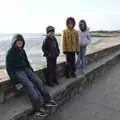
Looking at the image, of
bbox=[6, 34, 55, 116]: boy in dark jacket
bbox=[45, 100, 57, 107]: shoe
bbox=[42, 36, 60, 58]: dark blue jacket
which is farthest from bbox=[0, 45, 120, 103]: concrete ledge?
bbox=[45, 100, 57, 107]: shoe

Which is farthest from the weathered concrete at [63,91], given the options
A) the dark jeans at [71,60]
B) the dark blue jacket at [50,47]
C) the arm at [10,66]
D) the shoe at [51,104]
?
the dark blue jacket at [50,47]

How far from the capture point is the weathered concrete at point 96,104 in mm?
7984

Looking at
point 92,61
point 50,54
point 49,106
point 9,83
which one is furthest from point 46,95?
point 92,61

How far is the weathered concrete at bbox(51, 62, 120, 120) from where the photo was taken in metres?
7.98

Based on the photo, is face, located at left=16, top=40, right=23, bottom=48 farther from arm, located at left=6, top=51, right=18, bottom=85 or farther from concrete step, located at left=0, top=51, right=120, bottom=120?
concrete step, located at left=0, top=51, right=120, bottom=120

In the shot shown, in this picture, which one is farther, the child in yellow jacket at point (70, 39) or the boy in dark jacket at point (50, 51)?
the child in yellow jacket at point (70, 39)

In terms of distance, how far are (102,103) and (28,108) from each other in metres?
2.63

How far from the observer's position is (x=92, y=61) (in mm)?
13867

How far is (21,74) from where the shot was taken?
24.0 ft

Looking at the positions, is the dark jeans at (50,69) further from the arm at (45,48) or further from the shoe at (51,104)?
the shoe at (51,104)

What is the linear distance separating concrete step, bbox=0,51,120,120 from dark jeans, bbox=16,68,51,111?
0.47 feet

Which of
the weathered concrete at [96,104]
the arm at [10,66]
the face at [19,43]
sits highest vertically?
the face at [19,43]

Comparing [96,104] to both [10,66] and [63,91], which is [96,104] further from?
[10,66]

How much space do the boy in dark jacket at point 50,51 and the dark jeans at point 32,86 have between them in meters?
1.23
